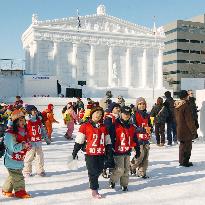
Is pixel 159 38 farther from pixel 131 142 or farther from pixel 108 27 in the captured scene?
pixel 131 142

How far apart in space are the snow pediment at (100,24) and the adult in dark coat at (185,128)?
167 feet

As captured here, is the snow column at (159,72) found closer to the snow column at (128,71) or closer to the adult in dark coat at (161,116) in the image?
the snow column at (128,71)

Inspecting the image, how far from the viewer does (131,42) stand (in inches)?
2520

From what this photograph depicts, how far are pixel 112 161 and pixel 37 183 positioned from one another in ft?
6.00

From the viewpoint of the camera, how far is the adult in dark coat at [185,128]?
878 cm

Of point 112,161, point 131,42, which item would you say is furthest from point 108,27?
point 112,161

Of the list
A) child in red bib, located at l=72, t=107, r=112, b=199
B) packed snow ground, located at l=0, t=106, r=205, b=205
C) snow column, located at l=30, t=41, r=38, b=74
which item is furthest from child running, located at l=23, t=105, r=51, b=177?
snow column, located at l=30, t=41, r=38, b=74

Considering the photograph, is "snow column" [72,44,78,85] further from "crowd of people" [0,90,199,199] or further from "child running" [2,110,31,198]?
"child running" [2,110,31,198]

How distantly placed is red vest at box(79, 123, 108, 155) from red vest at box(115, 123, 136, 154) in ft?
1.44

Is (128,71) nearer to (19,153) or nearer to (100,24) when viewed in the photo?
(100,24)

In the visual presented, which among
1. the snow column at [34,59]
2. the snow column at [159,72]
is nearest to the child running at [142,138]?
the snow column at [34,59]

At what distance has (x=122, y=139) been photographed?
258 inches

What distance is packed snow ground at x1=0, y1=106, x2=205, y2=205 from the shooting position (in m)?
5.98

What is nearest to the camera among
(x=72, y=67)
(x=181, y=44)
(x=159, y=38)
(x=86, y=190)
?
(x=86, y=190)
